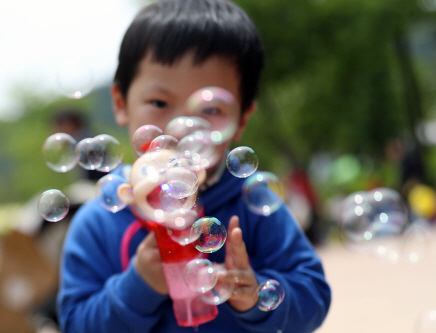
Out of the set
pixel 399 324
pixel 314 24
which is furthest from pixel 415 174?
pixel 399 324

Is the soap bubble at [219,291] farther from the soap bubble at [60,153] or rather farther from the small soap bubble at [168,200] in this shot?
the soap bubble at [60,153]

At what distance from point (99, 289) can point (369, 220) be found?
1022mm

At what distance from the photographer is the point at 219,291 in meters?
1.12

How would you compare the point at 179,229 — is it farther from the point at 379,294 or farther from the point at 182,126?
the point at 379,294

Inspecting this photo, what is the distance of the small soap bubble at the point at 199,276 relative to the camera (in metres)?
1.08

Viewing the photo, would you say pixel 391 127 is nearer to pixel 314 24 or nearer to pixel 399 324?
pixel 314 24

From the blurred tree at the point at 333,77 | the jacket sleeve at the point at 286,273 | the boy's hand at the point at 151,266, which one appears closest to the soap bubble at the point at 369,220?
the jacket sleeve at the point at 286,273

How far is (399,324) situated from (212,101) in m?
2.65

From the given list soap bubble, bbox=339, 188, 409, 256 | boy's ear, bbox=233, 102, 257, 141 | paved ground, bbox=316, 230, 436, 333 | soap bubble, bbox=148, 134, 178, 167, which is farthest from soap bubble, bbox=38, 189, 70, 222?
paved ground, bbox=316, 230, 436, 333

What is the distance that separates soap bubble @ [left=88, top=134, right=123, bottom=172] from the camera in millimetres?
1394

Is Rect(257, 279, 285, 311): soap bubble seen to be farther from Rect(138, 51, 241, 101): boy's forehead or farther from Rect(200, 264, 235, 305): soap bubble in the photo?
Rect(138, 51, 241, 101): boy's forehead

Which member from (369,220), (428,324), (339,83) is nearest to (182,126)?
(369,220)

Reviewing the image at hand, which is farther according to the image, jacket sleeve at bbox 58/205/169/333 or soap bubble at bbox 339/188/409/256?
soap bubble at bbox 339/188/409/256

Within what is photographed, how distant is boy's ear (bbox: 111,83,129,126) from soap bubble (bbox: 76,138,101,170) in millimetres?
120
